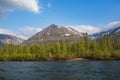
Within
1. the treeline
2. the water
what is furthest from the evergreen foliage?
the water

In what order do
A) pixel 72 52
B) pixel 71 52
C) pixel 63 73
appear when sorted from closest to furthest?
pixel 63 73
pixel 71 52
pixel 72 52

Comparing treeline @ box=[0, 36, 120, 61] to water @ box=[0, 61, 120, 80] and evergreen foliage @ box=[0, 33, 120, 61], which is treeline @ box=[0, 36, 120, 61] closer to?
evergreen foliage @ box=[0, 33, 120, 61]

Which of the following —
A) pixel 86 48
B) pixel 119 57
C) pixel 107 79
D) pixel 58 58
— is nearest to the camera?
pixel 107 79

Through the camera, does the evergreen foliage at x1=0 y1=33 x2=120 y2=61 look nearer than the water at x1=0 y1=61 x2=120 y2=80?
No

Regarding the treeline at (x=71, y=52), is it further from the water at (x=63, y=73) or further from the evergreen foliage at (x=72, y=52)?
the water at (x=63, y=73)

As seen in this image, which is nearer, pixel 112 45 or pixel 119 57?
pixel 119 57

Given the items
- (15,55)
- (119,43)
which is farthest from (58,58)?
(119,43)

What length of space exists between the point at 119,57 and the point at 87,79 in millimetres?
121397

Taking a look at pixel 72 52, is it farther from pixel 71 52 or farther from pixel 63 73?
pixel 63 73

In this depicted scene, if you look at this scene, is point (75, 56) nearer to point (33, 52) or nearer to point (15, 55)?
point (33, 52)

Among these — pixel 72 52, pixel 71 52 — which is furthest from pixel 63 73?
pixel 72 52

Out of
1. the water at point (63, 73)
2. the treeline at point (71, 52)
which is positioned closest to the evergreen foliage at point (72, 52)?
the treeline at point (71, 52)

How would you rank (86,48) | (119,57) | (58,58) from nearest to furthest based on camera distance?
(119,57)
(58,58)
(86,48)

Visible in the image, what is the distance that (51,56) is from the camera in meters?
179
